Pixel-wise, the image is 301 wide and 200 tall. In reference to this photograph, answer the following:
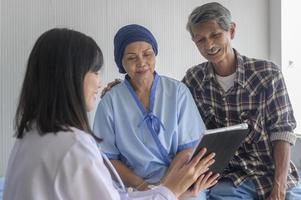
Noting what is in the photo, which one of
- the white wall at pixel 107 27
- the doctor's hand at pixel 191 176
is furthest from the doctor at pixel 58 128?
the white wall at pixel 107 27

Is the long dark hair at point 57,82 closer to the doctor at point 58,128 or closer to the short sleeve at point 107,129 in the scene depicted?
the doctor at point 58,128

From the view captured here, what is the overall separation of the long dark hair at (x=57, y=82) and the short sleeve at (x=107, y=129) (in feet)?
2.10

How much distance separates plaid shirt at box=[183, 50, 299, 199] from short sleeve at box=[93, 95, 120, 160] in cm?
42

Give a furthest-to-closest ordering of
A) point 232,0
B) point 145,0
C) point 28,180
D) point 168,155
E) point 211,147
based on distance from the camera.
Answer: point 232,0 < point 145,0 < point 168,155 < point 211,147 < point 28,180

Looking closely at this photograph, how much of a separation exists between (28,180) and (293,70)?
2146mm

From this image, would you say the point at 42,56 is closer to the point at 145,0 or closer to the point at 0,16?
the point at 0,16

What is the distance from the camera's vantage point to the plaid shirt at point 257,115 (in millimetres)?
1562

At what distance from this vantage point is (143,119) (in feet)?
4.97

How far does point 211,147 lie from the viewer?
1214mm

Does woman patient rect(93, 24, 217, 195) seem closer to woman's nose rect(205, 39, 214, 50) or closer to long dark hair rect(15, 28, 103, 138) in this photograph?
woman's nose rect(205, 39, 214, 50)

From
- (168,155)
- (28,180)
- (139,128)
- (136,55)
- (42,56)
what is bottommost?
(168,155)

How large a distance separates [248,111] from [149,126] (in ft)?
1.35

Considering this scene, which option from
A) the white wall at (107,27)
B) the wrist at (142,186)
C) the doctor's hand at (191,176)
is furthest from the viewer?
the white wall at (107,27)

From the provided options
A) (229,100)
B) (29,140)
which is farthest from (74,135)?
(229,100)
